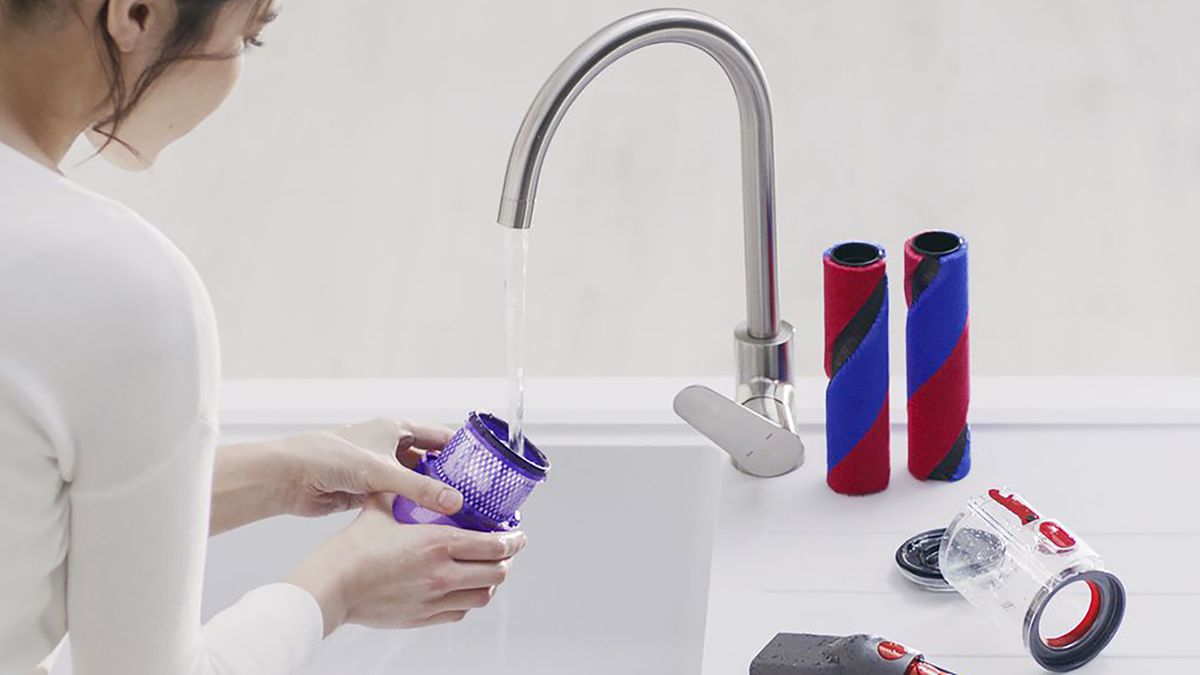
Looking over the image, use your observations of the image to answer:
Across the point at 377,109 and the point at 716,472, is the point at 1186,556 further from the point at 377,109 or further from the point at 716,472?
the point at 377,109

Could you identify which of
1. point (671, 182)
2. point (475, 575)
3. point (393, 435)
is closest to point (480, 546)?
point (475, 575)

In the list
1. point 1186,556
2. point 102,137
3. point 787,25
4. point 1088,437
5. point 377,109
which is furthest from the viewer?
point 787,25

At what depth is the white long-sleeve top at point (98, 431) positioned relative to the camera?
30.2 inches

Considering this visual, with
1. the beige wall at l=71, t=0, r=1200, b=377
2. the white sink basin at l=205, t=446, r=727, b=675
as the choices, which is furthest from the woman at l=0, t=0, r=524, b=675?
the beige wall at l=71, t=0, r=1200, b=377

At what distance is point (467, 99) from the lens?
3.15m

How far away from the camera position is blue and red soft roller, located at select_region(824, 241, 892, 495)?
1.24 meters

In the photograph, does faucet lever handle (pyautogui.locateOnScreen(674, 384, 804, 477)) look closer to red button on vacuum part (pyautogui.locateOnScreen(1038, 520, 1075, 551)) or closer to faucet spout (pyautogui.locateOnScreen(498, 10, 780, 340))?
faucet spout (pyautogui.locateOnScreen(498, 10, 780, 340))

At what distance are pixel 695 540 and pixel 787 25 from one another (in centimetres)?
211

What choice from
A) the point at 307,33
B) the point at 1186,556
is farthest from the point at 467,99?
the point at 1186,556

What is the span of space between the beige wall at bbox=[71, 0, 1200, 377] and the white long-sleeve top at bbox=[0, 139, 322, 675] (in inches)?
61.4

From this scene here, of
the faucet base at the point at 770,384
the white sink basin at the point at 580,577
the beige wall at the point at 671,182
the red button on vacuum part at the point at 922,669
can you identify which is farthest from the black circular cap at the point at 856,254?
the beige wall at the point at 671,182

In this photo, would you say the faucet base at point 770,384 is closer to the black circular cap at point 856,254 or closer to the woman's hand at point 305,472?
the black circular cap at point 856,254

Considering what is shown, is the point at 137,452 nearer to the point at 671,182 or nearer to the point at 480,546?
the point at 480,546

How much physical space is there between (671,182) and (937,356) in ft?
5.38
